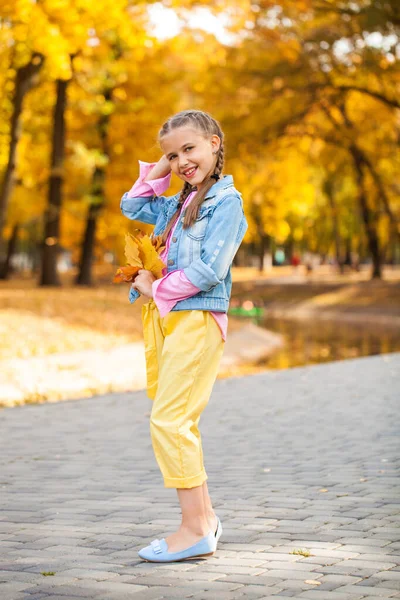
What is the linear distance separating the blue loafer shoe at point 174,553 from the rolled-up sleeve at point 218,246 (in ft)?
3.57

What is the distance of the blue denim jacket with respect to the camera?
438 centimetres

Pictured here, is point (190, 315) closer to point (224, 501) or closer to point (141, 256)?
point (141, 256)

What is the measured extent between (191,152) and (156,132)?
17414 millimetres

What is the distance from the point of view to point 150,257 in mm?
4562

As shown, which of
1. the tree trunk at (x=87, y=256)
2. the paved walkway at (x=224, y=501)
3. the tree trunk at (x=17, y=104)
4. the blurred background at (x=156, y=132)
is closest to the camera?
the paved walkway at (x=224, y=501)

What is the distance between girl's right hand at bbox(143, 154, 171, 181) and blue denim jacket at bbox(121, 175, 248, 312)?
271mm

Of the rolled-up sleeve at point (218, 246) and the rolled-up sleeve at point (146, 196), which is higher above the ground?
the rolled-up sleeve at point (146, 196)

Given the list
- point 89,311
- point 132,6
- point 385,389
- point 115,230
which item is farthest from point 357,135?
point 385,389

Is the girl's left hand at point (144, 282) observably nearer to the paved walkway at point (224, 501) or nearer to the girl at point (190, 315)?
the girl at point (190, 315)

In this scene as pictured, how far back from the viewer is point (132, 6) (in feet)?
78.0

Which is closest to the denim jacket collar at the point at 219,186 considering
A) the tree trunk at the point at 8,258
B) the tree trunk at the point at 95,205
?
the tree trunk at the point at 95,205

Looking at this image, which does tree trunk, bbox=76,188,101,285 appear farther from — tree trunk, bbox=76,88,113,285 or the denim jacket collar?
the denim jacket collar

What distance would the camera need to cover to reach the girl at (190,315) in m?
4.39

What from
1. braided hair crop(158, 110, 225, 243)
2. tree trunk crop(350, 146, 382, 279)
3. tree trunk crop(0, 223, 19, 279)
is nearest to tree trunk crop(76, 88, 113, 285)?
tree trunk crop(0, 223, 19, 279)
